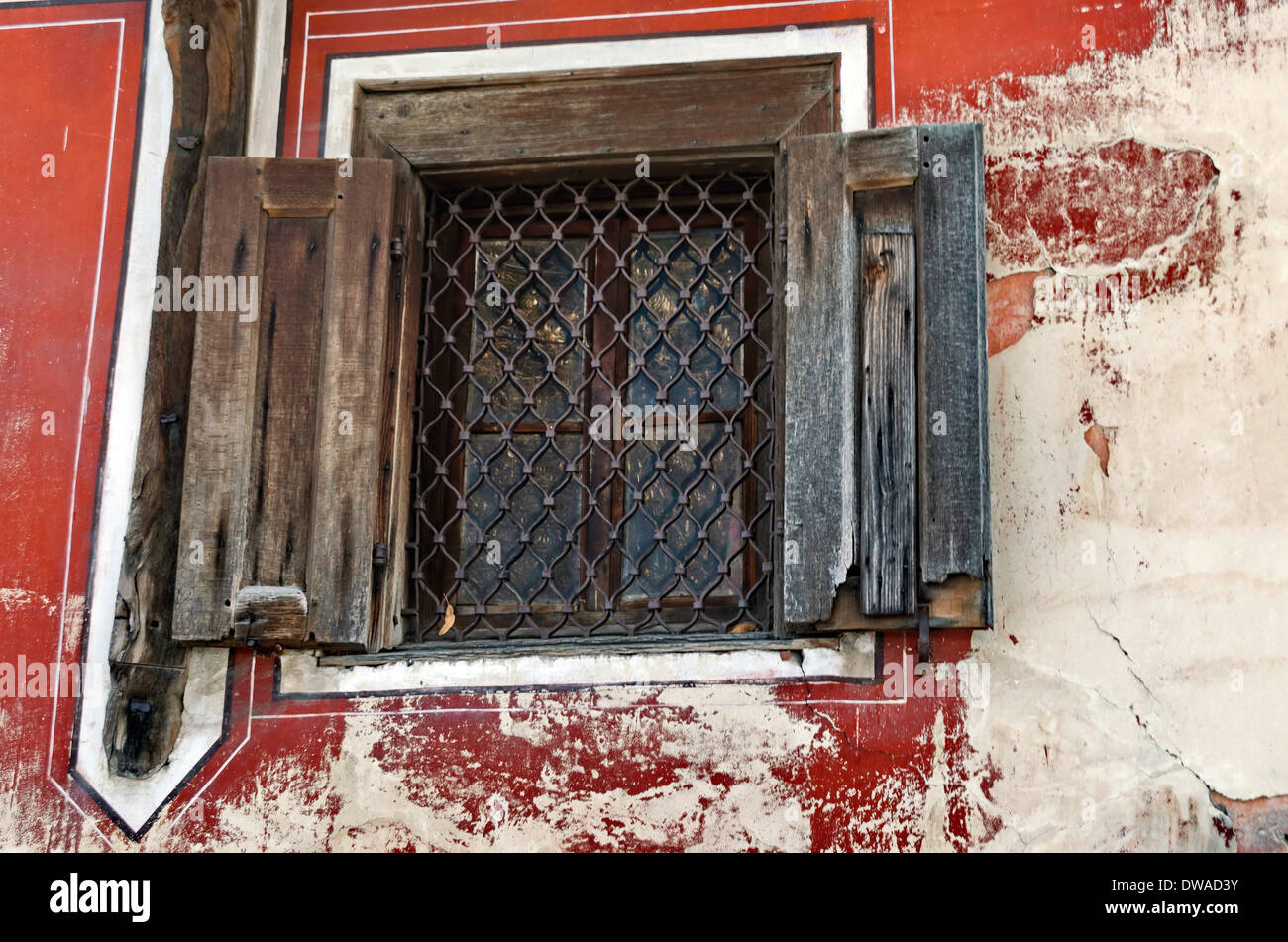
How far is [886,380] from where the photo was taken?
381cm

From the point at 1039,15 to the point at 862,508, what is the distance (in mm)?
1389

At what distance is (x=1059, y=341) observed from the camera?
395cm

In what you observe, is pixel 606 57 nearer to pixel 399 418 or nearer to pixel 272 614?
pixel 399 418

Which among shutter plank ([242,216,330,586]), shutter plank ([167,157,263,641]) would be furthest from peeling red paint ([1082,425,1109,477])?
shutter plank ([167,157,263,641])

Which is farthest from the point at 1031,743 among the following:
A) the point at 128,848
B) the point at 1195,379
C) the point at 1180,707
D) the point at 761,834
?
the point at 128,848

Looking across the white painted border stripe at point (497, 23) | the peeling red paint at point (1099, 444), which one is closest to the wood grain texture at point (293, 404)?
the white painted border stripe at point (497, 23)

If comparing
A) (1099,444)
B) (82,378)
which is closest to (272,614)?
(82,378)

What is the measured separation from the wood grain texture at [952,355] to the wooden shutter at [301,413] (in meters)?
1.27

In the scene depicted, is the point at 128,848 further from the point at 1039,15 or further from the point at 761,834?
the point at 1039,15

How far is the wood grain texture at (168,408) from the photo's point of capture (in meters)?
3.92

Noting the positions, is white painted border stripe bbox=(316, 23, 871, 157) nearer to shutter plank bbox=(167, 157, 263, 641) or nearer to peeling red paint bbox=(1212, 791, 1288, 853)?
shutter plank bbox=(167, 157, 263, 641)

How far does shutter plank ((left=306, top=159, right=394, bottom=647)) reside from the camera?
390 cm

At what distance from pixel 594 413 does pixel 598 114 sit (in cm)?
77

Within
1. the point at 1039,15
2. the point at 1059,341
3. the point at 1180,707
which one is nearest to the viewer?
the point at 1180,707
